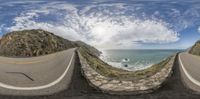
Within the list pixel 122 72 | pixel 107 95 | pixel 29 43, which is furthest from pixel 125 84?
pixel 29 43

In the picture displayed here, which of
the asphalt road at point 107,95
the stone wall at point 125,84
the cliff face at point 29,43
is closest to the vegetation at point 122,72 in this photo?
the stone wall at point 125,84

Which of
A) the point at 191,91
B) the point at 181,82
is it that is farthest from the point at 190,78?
the point at 191,91

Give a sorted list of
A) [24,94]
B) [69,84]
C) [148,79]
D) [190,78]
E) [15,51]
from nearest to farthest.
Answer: [24,94] < [69,84] < [148,79] < [190,78] < [15,51]

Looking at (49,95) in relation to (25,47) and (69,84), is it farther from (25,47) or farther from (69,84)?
(25,47)

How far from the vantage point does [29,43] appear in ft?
156

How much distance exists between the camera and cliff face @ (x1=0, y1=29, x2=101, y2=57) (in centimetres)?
4569

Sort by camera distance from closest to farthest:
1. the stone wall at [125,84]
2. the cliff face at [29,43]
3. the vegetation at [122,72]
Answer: the stone wall at [125,84] < the vegetation at [122,72] < the cliff face at [29,43]

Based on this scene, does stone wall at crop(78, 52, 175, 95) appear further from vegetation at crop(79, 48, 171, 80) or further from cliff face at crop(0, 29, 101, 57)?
cliff face at crop(0, 29, 101, 57)

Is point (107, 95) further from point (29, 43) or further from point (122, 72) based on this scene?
point (29, 43)

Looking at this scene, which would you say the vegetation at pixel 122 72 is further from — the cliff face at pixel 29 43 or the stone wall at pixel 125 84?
the cliff face at pixel 29 43

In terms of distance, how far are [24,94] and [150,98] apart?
14.8 ft

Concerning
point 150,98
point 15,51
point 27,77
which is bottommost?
point 15,51

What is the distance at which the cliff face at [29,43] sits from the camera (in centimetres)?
4569

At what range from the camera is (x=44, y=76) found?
20.3 m
